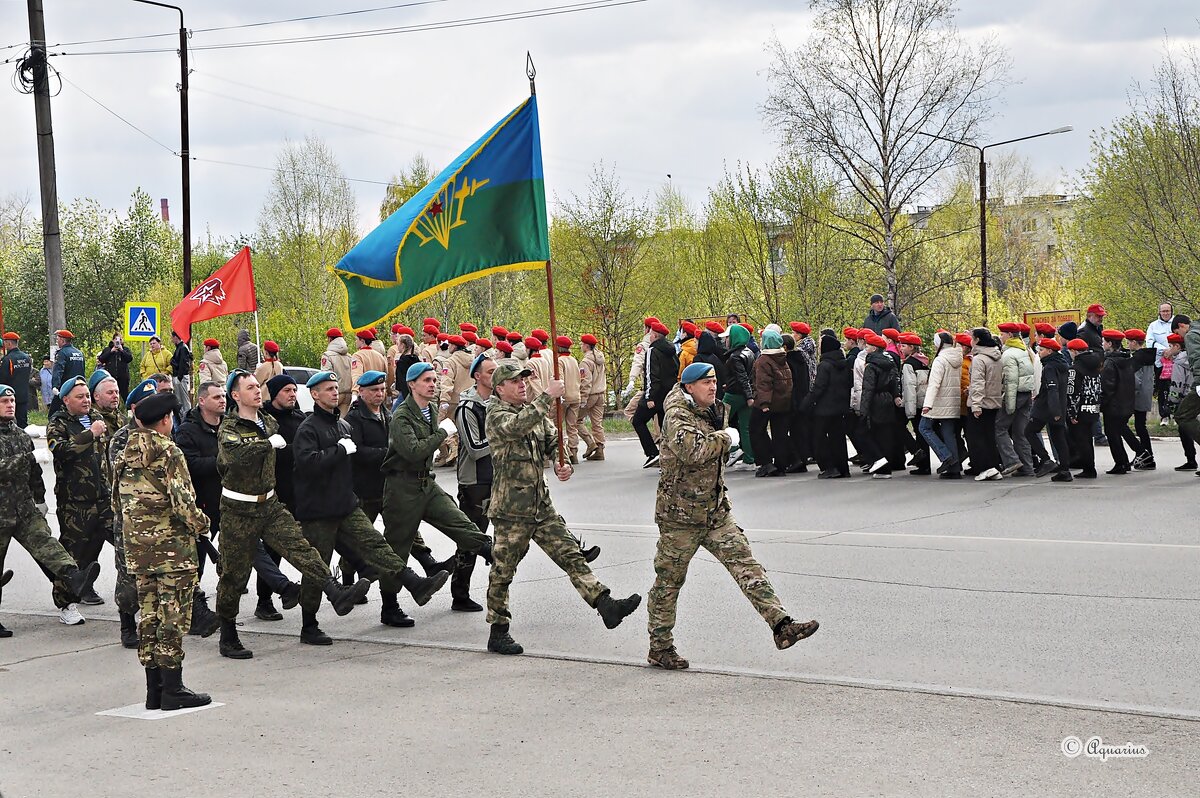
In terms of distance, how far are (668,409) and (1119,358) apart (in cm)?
1095

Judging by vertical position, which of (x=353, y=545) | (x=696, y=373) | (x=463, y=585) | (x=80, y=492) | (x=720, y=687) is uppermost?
(x=696, y=373)

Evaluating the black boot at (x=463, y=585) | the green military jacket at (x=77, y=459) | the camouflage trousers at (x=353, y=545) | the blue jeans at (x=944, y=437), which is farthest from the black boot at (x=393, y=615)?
the blue jeans at (x=944, y=437)

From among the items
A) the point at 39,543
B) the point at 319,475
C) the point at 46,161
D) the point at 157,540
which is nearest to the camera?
the point at 157,540

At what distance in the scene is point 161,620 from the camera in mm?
7340

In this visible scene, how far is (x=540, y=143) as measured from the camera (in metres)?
11.0

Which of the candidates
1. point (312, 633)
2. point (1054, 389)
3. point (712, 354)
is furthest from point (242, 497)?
point (1054, 389)

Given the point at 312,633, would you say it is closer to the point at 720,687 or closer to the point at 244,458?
the point at 244,458

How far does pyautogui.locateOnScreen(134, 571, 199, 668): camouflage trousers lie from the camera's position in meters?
7.30

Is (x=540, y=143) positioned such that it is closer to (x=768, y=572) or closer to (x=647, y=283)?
(x=768, y=572)

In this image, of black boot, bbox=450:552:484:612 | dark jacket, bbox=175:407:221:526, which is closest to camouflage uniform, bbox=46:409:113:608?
dark jacket, bbox=175:407:221:526

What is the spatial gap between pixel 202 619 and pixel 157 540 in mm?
2000

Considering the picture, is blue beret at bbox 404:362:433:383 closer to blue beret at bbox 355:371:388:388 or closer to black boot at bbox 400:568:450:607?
blue beret at bbox 355:371:388:388

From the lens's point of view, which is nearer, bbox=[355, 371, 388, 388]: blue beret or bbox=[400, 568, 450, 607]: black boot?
bbox=[400, 568, 450, 607]: black boot

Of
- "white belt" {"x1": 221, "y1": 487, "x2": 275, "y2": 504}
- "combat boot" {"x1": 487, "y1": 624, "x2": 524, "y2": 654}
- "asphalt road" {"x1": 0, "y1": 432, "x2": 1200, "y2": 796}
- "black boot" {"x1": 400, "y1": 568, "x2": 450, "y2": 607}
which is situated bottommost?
"asphalt road" {"x1": 0, "y1": 432, "x2": 1200, "y2": 796}
